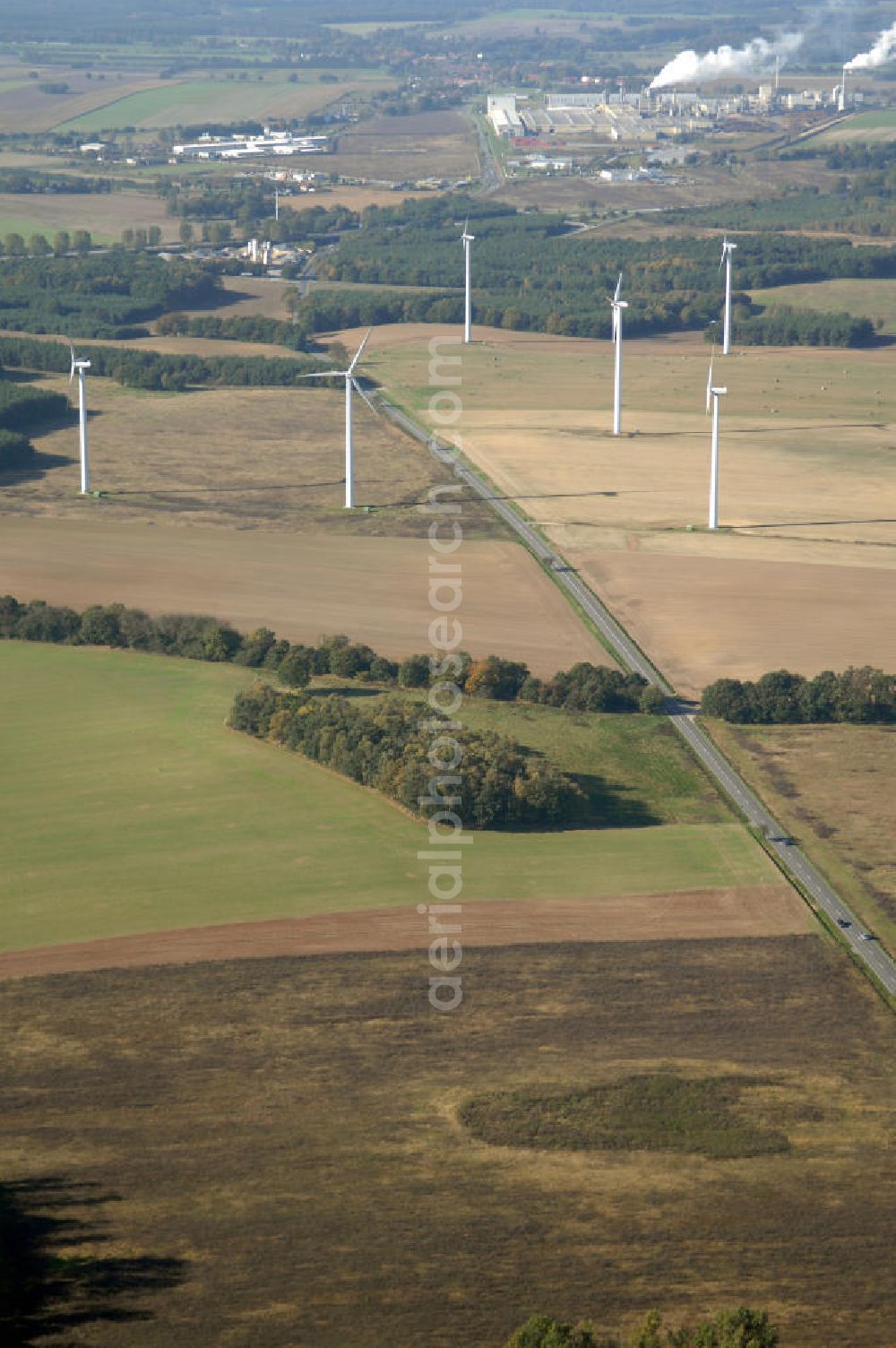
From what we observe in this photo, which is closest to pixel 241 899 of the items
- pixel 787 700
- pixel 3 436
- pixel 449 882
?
pixel 449 882

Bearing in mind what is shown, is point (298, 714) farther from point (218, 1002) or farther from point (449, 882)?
point (218, 1002)

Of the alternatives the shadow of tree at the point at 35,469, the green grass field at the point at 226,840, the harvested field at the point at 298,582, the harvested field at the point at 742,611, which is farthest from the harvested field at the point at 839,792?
the shadow of tree at the point at 35,469

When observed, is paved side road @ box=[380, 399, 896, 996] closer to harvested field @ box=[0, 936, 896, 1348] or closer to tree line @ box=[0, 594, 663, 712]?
harvested field @ box=[0, 936, 896, 1348]

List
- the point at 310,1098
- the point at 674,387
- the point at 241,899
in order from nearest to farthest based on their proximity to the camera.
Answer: the point at 310,1098, the point at 241,899, the point at 674,387

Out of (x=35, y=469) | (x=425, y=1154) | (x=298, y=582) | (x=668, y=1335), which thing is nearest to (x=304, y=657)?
(x=298, y=582)

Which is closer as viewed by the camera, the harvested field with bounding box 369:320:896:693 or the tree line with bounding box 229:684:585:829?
the tree line with bounding box 229:684:585:829

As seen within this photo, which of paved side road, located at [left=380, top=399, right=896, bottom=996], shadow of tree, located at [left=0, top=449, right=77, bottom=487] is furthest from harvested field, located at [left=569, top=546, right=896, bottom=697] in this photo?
shadow of tree, located at [left=0, top=449, right=77, bottom=487]
